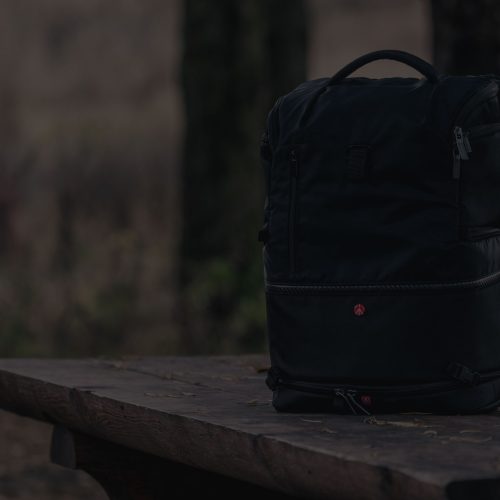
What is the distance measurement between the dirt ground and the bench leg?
2.17 metres

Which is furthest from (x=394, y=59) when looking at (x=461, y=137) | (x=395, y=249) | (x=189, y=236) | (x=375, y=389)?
(x=189, y=236)

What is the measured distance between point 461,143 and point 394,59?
28 centimetres

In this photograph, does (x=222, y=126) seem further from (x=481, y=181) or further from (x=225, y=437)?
(x=225, y=437)

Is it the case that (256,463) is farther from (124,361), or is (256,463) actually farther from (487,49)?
(487,49)

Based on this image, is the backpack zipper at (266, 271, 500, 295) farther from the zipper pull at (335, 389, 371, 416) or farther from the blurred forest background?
the blurred forest background

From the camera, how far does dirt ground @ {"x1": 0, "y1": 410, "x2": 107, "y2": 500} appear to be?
20.1 ft

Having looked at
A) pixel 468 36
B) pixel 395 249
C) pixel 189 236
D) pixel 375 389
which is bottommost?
pixel 189 236

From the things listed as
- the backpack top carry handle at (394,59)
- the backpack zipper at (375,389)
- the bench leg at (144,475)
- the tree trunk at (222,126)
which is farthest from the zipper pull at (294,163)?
the tree trunk at (222,126)

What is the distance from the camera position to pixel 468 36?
5238 millimetres

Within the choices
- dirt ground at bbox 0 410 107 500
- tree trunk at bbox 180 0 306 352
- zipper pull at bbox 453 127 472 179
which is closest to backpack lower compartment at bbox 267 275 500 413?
zipper pull at bbox 453 127 472 179

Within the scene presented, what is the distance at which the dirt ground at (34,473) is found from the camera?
6.13m

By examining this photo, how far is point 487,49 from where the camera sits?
5199 millimetres

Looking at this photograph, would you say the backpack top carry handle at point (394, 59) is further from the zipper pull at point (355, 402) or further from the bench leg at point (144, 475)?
the bench leg at point (144, 475)

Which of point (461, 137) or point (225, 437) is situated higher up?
point (461, 137)
